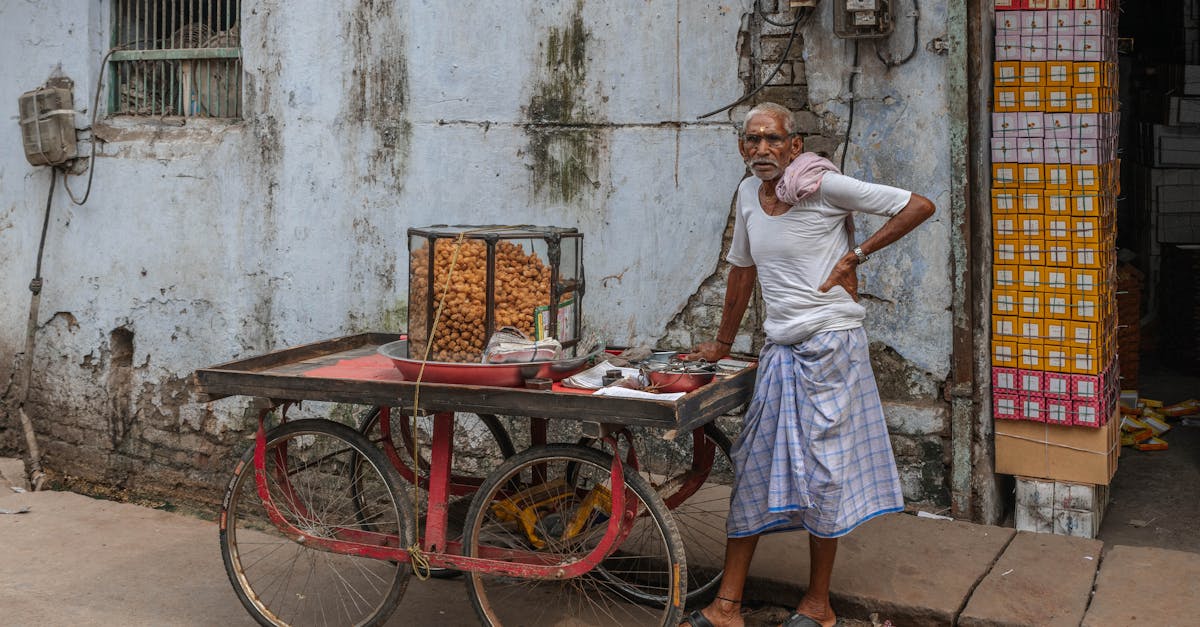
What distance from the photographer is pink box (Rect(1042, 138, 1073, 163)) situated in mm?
4785

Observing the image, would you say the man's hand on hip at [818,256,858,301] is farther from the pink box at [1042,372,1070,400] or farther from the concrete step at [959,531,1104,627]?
the pink box at [1042,372,1070,400]

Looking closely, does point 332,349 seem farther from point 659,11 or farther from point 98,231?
point 98,231

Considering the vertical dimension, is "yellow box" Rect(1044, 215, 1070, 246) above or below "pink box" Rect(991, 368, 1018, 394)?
above

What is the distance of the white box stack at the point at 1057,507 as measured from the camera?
16.2 ft

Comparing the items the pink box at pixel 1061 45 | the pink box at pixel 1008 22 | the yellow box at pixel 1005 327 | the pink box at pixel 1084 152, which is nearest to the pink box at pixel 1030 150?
the pink box at pixel 1084 152

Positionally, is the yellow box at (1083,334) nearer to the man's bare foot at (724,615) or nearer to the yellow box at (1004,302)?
the yellow box at (1004,302)

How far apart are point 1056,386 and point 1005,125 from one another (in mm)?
1098

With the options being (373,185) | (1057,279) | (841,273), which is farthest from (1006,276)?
(373,185)

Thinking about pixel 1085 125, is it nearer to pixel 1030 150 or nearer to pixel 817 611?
pixel 1030 150

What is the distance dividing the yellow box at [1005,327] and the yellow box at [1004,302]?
21mm

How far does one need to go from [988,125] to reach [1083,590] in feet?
6.21

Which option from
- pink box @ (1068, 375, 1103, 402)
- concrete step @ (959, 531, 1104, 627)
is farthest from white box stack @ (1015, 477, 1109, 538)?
pink box @ (1068, 375, 1103, 402)

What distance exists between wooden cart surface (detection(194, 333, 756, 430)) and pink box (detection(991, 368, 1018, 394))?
1.46 m

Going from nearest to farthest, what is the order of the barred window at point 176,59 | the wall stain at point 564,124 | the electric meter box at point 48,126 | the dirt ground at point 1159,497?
the dirt ground at point 1159,497, the wall stain at point 564,124, the barred window at point 176,59, the electric meter box at point 48,126
